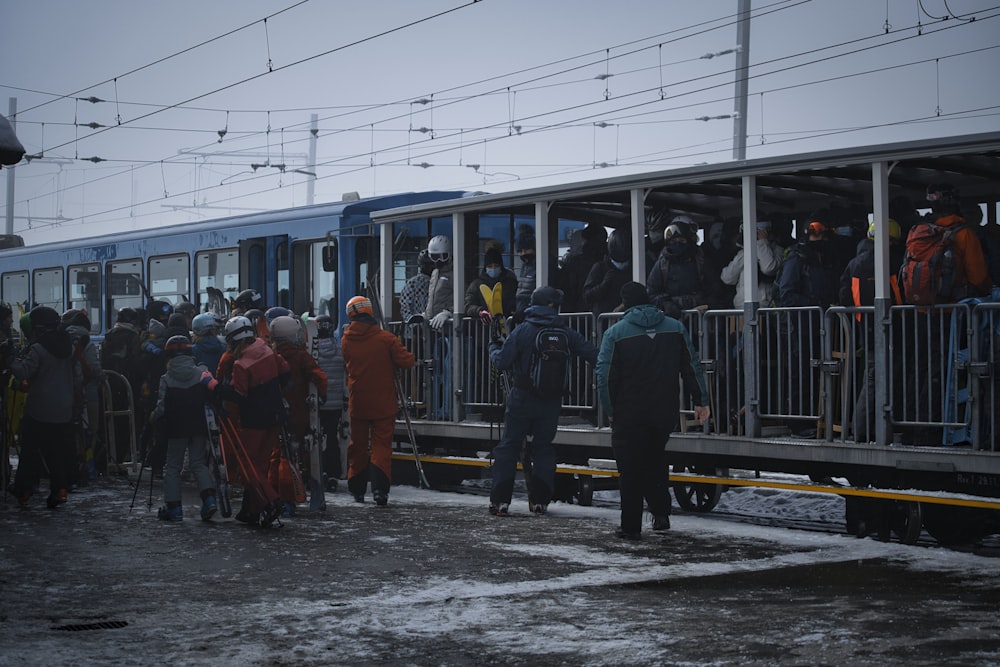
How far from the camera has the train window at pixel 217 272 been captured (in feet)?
65.0

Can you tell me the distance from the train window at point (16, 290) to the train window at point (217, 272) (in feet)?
22.4

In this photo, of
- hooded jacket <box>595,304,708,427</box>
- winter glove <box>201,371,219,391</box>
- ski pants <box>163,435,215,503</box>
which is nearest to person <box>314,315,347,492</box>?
ski pants <box>163,435,215,503</box>

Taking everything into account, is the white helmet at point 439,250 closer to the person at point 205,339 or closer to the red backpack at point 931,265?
the person at point 205,339

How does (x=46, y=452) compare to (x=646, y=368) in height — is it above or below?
below

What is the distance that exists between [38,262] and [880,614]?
21.9 m

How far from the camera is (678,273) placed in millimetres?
11828

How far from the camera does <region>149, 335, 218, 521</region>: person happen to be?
1149cm

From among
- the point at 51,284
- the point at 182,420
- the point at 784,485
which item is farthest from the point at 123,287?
the point at 784,485

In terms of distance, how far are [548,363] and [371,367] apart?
79.3 inches

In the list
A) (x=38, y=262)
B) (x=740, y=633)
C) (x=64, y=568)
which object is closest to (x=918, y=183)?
(x=740, y=633)

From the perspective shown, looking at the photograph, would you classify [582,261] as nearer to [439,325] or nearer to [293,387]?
[439,325]

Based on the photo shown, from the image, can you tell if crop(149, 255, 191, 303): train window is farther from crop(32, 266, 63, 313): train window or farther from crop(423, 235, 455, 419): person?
crop(423, 235, 455, 419): person

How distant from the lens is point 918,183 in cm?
1148

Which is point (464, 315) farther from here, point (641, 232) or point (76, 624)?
point (76, 624)
